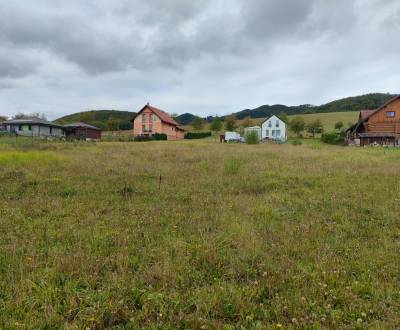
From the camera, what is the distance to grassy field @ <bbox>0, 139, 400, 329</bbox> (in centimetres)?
296

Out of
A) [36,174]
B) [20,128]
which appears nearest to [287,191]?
[36,174]

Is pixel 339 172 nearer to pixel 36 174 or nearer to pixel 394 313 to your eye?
pixel 394 313

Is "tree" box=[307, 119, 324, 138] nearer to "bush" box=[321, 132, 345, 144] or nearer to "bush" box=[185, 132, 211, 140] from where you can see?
"bush" box=[321, 132, 345, 144]

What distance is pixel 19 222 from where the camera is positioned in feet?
18.5

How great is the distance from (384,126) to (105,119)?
82.5 metres

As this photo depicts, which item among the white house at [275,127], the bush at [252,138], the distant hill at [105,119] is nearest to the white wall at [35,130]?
the distant hill at [105,119]

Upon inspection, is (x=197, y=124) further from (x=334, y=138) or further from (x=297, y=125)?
(x=334, y=138)

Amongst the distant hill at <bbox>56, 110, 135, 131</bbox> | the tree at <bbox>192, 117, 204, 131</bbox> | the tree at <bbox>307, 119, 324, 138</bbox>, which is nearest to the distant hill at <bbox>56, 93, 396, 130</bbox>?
the distant hill at <bbox>56, 110, 135, 131</bbox>

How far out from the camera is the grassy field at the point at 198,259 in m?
2.96

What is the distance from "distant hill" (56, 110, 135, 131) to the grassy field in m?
72.6

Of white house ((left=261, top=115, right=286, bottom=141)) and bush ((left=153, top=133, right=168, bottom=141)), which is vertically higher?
white house ((left=261, top=115, right=286, bottom=141))

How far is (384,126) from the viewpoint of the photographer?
143 ft

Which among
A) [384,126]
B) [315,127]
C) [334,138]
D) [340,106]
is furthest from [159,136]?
[340,106]

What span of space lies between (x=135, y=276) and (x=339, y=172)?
10959 mm
